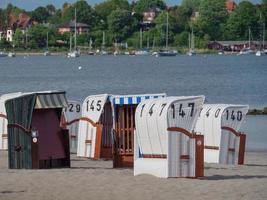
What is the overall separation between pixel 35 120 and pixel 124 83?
76822mm

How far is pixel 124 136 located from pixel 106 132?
2.53m

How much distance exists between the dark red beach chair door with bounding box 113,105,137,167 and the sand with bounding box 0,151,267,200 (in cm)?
66

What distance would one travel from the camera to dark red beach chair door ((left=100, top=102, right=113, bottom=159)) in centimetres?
2330

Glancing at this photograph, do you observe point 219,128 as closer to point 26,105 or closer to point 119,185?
point 26,105

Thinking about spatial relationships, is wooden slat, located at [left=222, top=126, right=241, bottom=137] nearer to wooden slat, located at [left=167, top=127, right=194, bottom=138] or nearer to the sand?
the sand

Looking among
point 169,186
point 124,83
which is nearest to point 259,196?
point 169,186

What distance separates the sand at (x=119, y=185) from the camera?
16125mm

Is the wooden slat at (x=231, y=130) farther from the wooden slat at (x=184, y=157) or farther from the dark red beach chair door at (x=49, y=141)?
the wooden slat at (x=184, y=157)

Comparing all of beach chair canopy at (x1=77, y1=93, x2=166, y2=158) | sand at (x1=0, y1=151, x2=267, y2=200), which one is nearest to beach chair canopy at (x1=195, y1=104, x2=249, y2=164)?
beach chair canopy at (x1=77, y1=93, x2=166, y2=158)

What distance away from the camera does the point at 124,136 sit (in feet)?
69.1

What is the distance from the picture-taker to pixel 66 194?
16.2 meters

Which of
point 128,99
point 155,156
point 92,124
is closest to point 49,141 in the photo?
point 128,99

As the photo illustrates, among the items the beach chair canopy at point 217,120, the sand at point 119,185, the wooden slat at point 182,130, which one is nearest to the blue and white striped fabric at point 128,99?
the sand at point 119,185

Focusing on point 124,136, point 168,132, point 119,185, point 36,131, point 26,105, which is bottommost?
point 119,185
